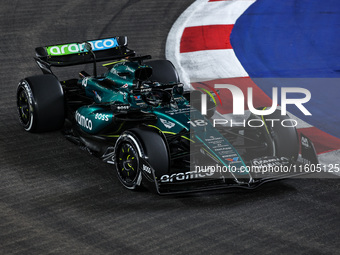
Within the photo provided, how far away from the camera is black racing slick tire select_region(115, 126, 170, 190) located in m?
6.24

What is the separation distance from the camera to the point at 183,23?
12.6 m

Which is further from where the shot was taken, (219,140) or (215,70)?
(215,70)

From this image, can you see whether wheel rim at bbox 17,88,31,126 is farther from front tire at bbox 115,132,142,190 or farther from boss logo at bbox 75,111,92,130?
front tire at bbox 115,132,142,190

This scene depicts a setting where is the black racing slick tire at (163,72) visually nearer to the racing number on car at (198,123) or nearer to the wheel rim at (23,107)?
the wheel rim at (23,107)

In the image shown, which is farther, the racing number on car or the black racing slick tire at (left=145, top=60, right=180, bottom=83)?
the black racing slick tire at (left=145, top=60, right=180, bottom=83)

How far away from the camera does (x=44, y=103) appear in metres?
7.94

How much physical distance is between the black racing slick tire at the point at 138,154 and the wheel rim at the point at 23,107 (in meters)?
2.11

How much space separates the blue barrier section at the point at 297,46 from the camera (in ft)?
31.6

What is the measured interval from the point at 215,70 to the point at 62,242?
235 inches

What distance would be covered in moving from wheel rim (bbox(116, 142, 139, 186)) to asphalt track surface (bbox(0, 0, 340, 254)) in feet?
0.50

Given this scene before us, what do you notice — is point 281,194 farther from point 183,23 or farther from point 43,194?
point 183,23

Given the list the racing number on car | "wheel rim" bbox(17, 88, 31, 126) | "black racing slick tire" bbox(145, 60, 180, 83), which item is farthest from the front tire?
"black racing slick tire" bbox(145, 60, 180, 83)

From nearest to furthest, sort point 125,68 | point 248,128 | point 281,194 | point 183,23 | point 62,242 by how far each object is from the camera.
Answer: point 62,242, point 281,194, point 248,128, point 125,68, point 183,23

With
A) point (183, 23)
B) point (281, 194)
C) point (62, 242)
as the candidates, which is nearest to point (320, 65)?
point (183, 23)
